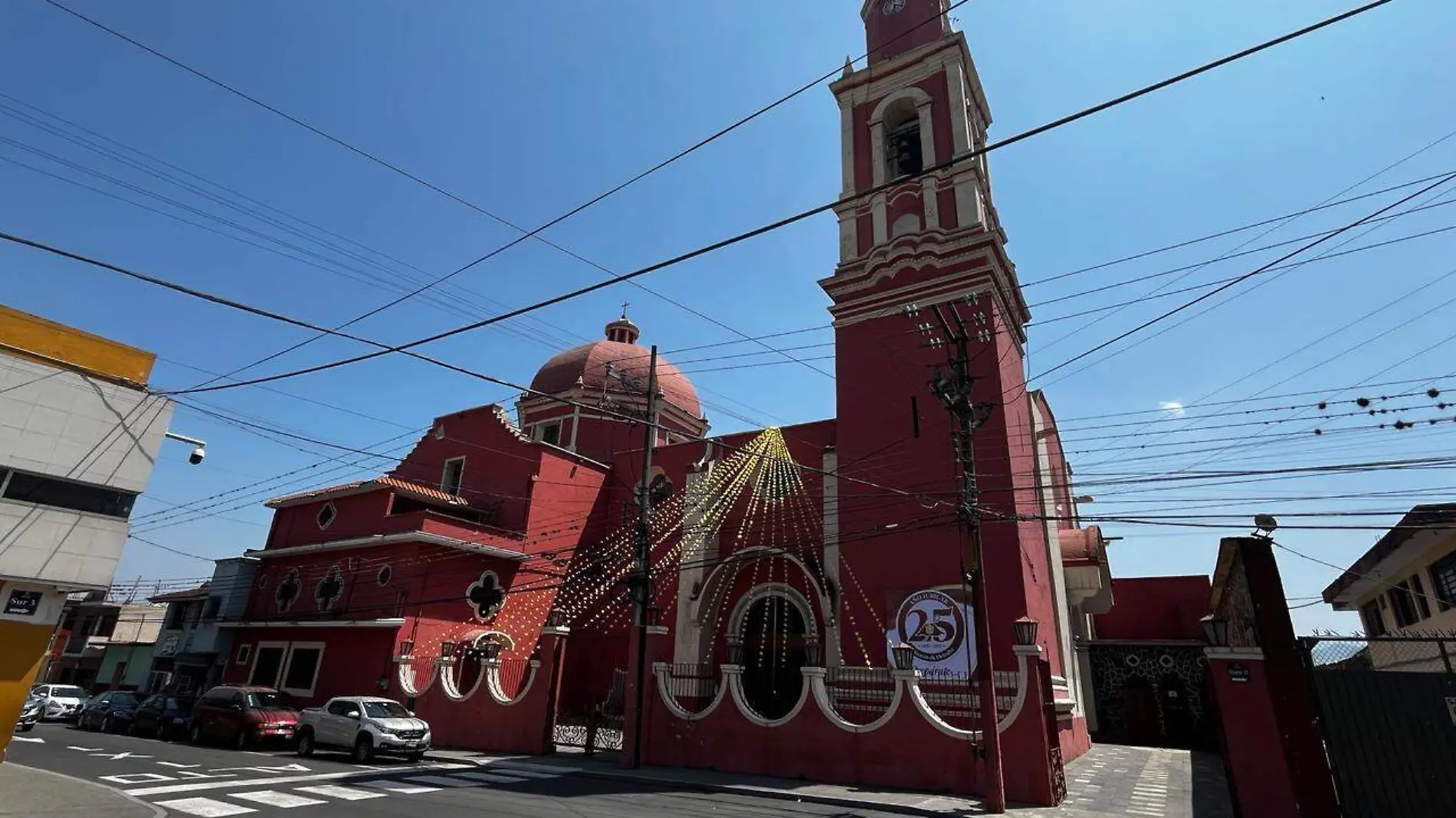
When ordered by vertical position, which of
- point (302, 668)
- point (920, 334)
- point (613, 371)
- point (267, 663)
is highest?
point (613, 371)

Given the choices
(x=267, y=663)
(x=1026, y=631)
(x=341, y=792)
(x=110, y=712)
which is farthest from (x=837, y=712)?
(x=110, y=712)

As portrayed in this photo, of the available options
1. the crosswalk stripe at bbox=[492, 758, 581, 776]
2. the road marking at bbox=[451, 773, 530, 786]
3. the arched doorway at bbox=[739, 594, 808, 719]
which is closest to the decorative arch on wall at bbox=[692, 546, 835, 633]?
the arched doorway at bbox=[739, 594, 808, 719]

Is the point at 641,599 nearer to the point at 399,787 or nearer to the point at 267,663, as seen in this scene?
the point at 399,787

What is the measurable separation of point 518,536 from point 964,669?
47.6 ft

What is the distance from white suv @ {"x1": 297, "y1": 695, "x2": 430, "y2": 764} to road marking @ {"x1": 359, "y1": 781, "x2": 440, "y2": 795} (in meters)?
3.20

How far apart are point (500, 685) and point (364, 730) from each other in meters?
3.76

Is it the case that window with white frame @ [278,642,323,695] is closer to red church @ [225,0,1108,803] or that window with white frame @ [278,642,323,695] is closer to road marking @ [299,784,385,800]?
red church @ [225,0,1108,803]

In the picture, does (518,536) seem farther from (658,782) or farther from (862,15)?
(862,15)

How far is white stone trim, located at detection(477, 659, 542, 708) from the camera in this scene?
1655 cm

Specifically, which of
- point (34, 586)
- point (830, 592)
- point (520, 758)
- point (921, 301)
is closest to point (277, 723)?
point (520, 758)

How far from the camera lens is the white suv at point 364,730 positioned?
1466 centimetres

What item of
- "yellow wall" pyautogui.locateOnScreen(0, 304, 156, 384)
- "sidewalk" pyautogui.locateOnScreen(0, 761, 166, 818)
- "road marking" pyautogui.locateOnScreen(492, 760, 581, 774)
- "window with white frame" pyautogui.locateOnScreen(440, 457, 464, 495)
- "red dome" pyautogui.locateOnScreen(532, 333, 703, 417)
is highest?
"red dome" pyautogui.locateOnScreen(532, 333, 703, 417)

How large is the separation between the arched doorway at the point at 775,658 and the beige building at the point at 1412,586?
11.0 meters

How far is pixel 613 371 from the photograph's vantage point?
88.4 feet
